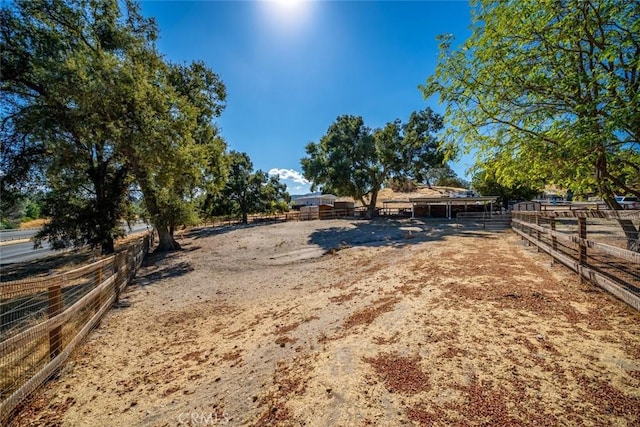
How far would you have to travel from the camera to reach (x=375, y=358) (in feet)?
10.6

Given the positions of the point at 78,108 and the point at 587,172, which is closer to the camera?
the point at 587,172

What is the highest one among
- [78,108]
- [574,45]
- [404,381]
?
[78,108]

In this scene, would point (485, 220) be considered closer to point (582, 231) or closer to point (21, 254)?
point (582, 231)

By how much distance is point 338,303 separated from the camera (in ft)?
18.8

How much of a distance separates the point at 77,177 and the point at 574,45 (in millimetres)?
17576

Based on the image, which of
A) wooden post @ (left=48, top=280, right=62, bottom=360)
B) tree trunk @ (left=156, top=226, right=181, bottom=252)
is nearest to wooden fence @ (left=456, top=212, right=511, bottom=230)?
tree trunk @ (left=156, top=226, right=181, bottom=252)

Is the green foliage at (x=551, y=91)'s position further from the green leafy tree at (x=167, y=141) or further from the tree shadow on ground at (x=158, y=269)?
the tree shadow on ground at (x=158, y=269)

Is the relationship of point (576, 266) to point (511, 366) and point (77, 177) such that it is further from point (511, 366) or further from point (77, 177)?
point (77, 177)

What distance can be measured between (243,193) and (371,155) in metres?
16.0

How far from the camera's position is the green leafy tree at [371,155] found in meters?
26.4

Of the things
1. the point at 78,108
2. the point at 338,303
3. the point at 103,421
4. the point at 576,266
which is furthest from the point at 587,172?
the point at 78,108

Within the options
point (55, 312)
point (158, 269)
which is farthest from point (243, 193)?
point (55, 312)

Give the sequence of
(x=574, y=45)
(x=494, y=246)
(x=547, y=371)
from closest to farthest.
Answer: (x=547, y=371), (x=574, y=45), (x=494, y=246)

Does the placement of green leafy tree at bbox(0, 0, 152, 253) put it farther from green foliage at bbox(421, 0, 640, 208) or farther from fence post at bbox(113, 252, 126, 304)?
green foliage at bbox(421, 0, 640, 208)
